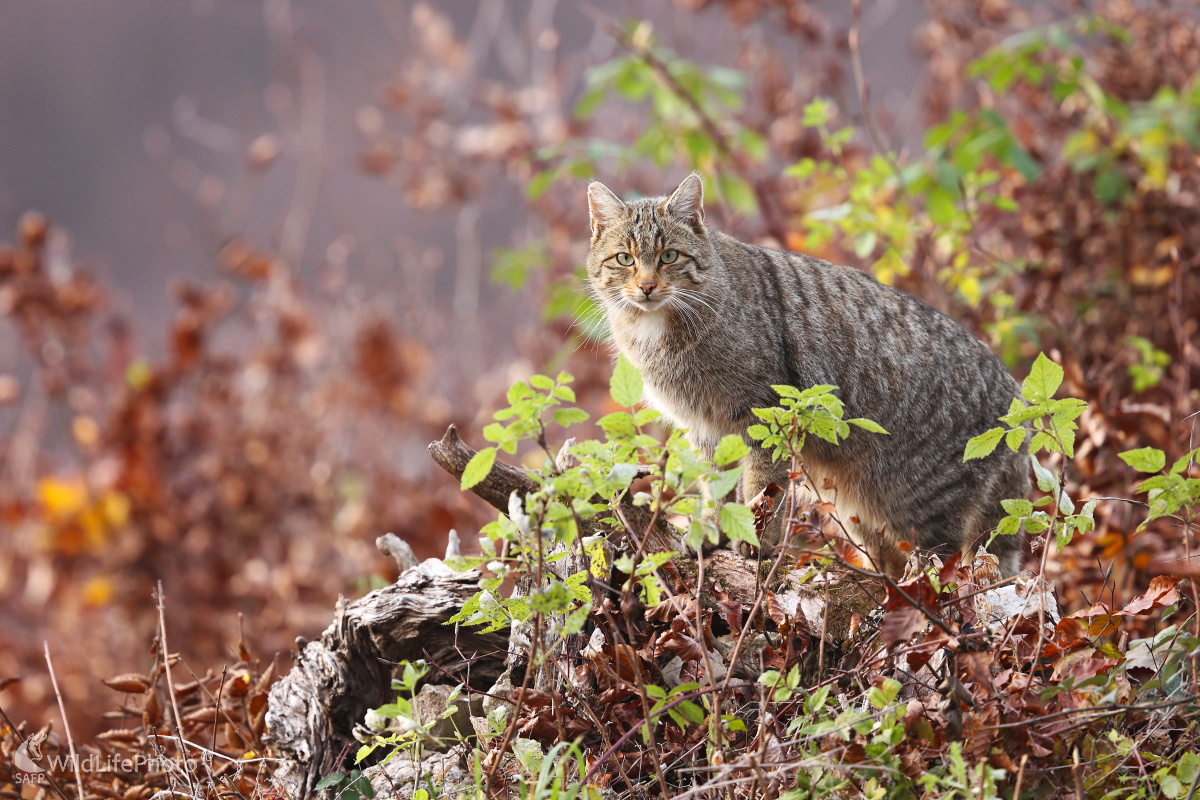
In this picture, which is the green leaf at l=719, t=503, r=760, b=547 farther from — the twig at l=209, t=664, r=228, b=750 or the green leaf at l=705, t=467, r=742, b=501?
the twig at l=209, t=664, r=228, b=750

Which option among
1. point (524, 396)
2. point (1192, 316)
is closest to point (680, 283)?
point (524, 396)

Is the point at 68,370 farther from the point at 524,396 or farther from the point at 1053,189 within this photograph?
the point at 1053,189

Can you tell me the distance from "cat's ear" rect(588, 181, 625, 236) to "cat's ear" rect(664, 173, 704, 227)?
21cm

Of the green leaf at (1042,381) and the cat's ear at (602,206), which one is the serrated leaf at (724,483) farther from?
the cat's ear at (602,206)

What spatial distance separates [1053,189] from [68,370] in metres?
6.67

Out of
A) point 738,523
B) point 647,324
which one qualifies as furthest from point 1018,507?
point 647,324

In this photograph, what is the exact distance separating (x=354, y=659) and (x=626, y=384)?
1549 millimetres

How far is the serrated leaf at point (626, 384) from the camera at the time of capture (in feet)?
6.70

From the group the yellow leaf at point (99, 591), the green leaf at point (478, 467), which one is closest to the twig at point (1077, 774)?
the green leaf at point (478, 467)

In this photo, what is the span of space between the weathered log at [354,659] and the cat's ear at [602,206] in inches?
64.9

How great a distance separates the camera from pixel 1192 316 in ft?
16.6

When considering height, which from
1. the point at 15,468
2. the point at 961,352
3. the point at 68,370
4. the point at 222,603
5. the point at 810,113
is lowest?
the point at 222,603

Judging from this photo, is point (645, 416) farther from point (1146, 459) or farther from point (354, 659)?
point (354, 659)

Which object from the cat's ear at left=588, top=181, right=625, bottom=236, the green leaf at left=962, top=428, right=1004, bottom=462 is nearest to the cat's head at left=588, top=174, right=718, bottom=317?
the cat's ear at left=588, top=181, right=625, bottom=236
